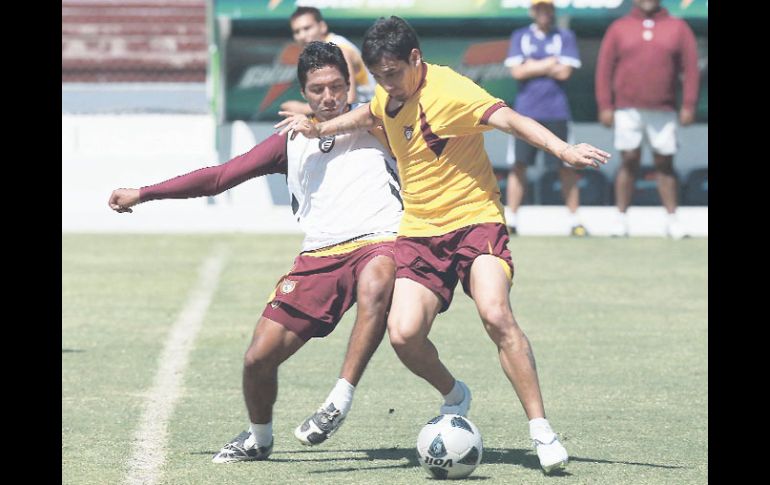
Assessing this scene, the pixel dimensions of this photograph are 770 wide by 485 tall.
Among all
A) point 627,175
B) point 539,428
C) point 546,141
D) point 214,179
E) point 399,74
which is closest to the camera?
point 546,141

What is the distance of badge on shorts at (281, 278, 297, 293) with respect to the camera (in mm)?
7277

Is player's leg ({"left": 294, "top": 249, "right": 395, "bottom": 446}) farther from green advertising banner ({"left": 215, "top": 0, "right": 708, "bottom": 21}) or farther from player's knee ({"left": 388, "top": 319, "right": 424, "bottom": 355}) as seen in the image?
green advertising banner ({"left": 215, "top": 0, "right": 708, "bottom": 21})

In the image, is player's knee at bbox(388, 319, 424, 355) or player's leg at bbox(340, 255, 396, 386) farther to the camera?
player's leg at bbox(340, 255, 396, 386)

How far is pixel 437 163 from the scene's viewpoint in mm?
7289

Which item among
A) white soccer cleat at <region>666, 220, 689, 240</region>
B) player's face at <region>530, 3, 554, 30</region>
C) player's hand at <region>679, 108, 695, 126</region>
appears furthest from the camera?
white soccer cleat at <region>666, 220, 689, 240</region>

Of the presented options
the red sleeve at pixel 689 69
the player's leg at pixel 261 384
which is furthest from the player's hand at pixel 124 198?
the red sleeve at pixel 689 69

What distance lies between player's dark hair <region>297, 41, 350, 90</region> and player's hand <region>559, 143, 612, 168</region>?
1234 millimetres

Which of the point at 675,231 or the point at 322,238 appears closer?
the point at 322,238

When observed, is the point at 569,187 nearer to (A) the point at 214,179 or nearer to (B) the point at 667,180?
(B) the point at 667,180

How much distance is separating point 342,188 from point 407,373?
7.86 ft

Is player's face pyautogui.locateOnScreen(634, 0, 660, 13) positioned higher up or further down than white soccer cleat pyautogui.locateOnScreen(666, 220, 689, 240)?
higher up

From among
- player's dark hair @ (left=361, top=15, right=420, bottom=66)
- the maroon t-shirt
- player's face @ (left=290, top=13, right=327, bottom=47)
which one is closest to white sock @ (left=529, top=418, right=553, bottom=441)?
player's dark hair @ (left=361, top=15, right=420, bottom=66)

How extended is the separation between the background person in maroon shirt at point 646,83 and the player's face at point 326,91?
8.75 m

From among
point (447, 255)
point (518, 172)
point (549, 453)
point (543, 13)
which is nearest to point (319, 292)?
point (447, 255)
